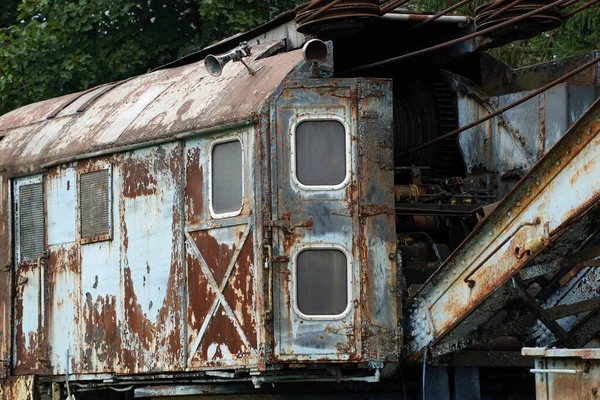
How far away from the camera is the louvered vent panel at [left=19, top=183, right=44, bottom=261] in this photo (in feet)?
41.0

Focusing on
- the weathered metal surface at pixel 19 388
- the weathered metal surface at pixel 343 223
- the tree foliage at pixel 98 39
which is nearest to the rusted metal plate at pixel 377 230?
the weathered metal surface at pixel 343 223

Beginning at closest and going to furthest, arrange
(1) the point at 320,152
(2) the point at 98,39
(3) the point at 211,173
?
(1) the point at 320,152 → (3) the point at 211,173 → (2) the point at 98,39

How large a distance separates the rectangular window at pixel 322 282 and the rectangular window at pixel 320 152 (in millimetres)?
554

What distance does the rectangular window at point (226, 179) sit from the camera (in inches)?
396

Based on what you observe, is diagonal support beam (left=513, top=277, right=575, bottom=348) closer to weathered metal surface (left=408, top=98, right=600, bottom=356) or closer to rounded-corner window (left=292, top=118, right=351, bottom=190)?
weathered metal surface (left=408, top=98, right=600, bottom=356)

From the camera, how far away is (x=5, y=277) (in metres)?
13.0

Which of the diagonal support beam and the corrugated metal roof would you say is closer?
the diagonal support beam

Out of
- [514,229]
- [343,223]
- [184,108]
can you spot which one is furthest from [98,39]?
[514,229]

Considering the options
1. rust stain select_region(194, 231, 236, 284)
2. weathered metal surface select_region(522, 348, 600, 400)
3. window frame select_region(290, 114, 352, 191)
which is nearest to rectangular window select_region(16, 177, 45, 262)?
rust stain select_region(194, 231, 236, 284)

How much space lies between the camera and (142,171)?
36.3ft

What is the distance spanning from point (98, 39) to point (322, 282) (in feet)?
36.7

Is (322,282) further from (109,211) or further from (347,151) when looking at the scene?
(109,211)

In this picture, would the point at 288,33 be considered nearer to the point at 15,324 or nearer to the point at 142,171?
the point at 142,171

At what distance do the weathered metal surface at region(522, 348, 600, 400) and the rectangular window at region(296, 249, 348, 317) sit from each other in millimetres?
1973
